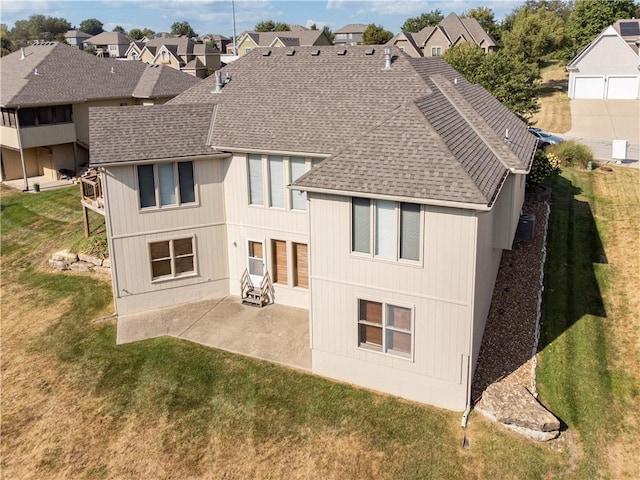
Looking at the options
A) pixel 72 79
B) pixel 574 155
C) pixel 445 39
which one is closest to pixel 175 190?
pixel 574 155

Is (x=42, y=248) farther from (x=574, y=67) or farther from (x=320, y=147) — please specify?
(x=574, y=67)

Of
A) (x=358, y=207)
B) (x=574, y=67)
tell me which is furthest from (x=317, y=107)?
(x=574, y=67)

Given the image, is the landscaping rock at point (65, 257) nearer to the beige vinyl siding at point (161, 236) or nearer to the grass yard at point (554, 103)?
the beige vinyl siding at point (161, 236)

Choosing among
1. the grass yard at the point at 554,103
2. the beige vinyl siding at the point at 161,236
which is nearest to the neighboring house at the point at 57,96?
the beige vinyl siding at the point at 161,236

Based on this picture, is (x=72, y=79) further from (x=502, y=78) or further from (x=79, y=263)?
(x=502, y=78)

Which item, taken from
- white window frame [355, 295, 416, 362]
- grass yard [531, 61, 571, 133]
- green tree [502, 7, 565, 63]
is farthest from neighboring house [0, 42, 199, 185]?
green tree [502, 7, 565, 63]

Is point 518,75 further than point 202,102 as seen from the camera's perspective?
Yes

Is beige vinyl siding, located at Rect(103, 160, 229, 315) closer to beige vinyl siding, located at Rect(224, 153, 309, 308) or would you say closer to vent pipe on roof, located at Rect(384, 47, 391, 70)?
beige vinyl siding, located at Rect(224, 153, 309, 308)
